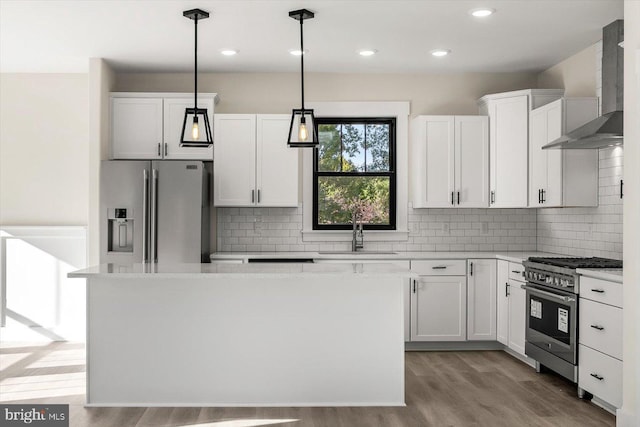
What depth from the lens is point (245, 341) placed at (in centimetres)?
414

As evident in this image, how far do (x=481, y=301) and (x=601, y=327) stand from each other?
1862mm

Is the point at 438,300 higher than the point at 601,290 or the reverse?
the reverse

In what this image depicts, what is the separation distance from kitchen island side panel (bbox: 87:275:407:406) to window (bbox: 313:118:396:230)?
2394mm

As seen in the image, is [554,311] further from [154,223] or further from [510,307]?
[154,223]

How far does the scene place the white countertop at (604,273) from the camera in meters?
3.91

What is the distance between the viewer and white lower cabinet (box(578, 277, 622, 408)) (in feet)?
12.8

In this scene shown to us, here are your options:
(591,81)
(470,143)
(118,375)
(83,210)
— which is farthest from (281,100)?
(118,375)

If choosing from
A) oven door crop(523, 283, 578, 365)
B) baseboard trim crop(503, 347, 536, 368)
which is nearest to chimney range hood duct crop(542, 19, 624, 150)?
oven door crop(523, 283, 578, 365)

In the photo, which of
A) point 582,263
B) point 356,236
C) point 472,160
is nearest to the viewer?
point 582,263

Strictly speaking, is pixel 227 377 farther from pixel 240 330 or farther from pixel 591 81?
pixel 591 81


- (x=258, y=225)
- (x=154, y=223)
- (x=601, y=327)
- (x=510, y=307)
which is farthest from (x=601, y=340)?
(x=154, y=223)

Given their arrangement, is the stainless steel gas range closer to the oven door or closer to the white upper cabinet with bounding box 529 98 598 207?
the oven door

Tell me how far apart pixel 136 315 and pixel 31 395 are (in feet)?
3.35

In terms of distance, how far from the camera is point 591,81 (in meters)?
5.42
